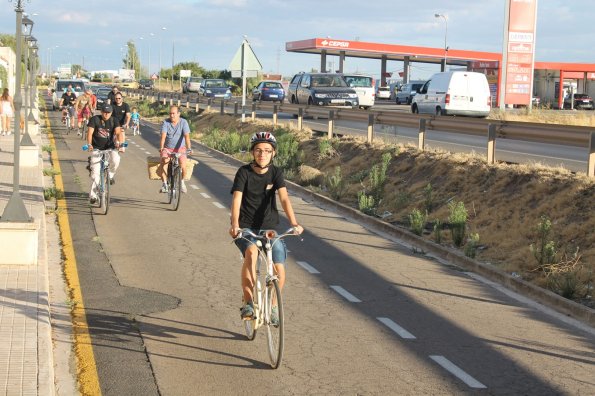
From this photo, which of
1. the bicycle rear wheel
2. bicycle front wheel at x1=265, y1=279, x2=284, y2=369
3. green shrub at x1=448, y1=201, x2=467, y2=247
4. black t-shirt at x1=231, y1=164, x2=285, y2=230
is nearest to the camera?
bicycle front wheel at x1=265, y1=279, x2=284, y2=369

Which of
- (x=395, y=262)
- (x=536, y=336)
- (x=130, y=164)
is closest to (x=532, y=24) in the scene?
(x=130, y=164)

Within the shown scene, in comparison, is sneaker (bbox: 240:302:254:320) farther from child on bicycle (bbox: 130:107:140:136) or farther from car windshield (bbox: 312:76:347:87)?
car windshield (bbox: 312:76:347:87)

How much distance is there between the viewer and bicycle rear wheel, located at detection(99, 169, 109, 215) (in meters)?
16.0

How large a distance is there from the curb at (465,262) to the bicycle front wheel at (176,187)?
126 inches

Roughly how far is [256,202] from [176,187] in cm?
913

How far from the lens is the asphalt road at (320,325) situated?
7.29m

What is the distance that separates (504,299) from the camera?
1084cm

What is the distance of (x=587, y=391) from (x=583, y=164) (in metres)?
13.9

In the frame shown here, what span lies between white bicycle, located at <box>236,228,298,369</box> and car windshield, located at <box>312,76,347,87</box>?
116 feet

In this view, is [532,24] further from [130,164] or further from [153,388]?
[153,388]

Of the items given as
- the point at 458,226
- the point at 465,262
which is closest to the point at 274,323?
the point at 465,262

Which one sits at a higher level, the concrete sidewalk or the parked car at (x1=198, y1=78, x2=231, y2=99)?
the parked car at (x1=198, y1=78, x2=231, y2=99)

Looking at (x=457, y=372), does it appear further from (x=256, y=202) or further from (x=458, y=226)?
(x=458, y=226)

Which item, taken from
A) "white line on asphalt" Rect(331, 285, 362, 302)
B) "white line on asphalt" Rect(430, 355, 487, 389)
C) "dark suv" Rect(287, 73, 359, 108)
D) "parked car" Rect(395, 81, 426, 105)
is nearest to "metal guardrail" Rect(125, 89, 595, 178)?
"white line on asphalt" Rect(331, 285, 362, 302)
